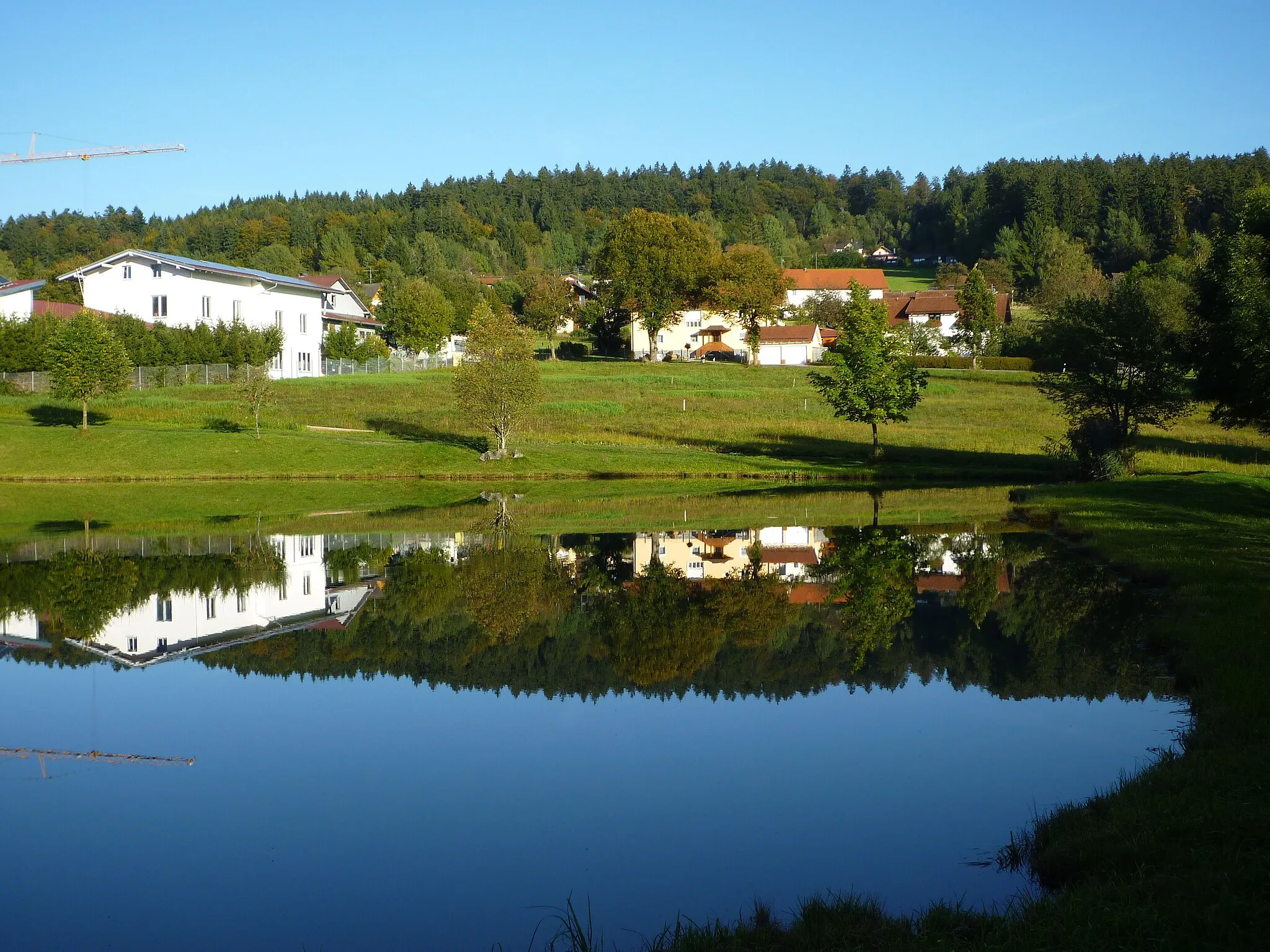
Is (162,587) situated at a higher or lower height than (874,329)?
lower

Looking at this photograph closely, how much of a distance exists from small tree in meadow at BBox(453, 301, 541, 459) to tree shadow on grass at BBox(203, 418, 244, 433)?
38.8 feet

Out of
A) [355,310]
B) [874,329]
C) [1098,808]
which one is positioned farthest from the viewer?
[355,310]

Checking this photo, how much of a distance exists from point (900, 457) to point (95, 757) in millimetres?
43183

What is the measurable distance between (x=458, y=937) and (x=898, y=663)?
28.8 ft

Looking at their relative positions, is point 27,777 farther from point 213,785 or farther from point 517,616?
point 517,616

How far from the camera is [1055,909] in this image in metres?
6.64

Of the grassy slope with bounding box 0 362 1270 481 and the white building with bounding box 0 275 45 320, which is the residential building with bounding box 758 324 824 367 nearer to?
the grassy slope with bounding box 0 362 1270 481

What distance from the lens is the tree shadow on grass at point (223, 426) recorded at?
50875mm

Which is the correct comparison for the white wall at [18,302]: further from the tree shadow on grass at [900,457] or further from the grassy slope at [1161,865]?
the grassy slope at [1161,865]

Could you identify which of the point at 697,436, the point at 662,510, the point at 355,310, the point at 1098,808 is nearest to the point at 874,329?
the point at 697,436

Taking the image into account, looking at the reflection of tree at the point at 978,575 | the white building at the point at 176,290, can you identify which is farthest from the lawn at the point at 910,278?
the reflection of tree at the point at 978,575

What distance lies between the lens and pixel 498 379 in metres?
45.9

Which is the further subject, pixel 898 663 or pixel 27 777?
pixel 898 663

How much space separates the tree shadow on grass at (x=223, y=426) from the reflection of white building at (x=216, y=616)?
105ft
